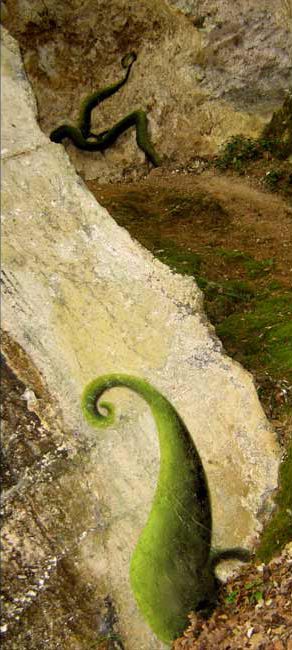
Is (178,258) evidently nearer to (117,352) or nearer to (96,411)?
(117,352)

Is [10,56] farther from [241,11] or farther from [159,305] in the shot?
[241,11]

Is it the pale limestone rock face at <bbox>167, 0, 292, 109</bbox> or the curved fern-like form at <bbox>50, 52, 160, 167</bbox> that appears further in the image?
the curved fern-like form at <bbox>50, 52, 160, 167</bbox>

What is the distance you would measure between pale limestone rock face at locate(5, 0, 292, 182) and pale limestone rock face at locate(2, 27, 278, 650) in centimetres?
450

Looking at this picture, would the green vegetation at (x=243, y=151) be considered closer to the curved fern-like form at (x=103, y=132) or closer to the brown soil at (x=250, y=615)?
the curved fern-like form at (x=103, y=132)

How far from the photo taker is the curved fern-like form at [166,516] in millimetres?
3744

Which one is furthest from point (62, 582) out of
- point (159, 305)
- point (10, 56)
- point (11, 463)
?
point (10, 56)

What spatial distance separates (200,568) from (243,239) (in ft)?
13.3

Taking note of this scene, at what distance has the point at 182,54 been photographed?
789 cm

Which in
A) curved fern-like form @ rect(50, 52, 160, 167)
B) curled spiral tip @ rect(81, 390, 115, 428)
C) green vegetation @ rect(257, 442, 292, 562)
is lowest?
green vegetation @ rect(257, 442, 292, 562)

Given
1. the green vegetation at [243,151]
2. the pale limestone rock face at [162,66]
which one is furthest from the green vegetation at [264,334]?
the pale limestone rock face at [162,66]

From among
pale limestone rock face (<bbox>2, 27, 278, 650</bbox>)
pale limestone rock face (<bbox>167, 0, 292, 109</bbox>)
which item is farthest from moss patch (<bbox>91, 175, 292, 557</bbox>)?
pale limestone rock face (<bbox>167, 0, 292, 109</bbox>)

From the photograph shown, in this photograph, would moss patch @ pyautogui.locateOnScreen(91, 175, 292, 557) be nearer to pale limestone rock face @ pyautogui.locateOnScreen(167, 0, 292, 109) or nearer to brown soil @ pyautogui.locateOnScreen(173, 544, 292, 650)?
brown soil @ pyautogui.locateOnScreen(173, 544, 292, 650)

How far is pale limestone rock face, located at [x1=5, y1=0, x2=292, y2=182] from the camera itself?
756cm

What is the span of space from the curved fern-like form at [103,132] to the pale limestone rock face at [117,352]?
14.2 ft
